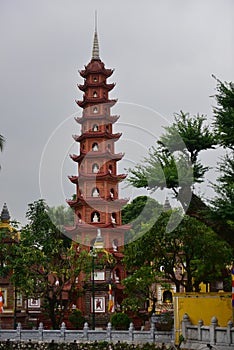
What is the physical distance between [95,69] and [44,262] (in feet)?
61.6

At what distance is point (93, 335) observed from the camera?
1152 inches

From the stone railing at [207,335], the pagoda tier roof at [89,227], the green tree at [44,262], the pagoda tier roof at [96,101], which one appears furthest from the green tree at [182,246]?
the pagoda tier roof at [96,101]

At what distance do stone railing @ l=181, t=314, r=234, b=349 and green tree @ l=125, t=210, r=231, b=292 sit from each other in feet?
16.4

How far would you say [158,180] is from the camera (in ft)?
80.3

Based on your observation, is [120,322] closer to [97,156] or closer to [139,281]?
[139,281]

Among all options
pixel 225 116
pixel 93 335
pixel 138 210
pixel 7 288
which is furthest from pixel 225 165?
pixel 138 210

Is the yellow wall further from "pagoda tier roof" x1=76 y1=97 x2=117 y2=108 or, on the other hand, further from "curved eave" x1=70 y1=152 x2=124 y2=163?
"pagoda tier roof" x1=76 y1=97 x2=117 y2=108

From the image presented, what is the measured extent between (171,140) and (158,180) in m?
1.79

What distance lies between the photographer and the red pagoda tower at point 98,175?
4266 centimetres

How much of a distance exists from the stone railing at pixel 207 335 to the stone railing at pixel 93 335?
230 centimetres

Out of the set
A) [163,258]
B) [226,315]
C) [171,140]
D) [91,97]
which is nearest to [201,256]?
[163,258]

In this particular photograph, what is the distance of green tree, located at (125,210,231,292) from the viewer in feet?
94.7

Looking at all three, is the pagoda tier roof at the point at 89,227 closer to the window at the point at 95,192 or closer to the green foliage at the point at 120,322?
the window at the point at 95,192

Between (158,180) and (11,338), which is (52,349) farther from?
(158,180)
